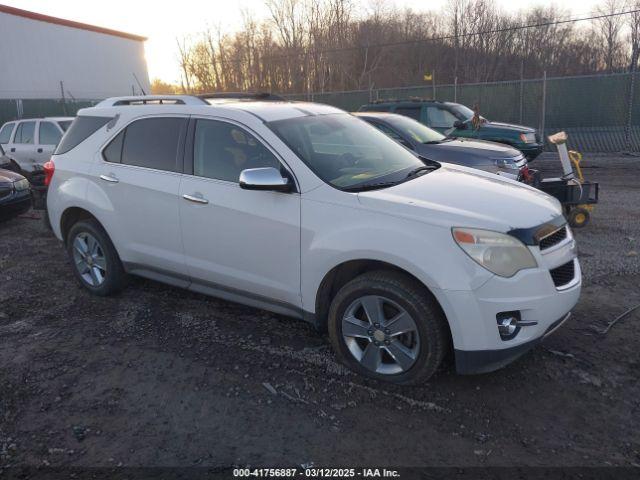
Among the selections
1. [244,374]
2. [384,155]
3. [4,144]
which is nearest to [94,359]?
[244,374]

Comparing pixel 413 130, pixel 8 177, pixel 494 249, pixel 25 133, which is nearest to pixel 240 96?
pixel 494 249

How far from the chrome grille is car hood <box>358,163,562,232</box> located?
100 millimetres

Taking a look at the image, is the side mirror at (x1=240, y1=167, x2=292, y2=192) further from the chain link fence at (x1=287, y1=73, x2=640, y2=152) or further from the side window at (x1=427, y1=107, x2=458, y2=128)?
the chain link fence at (x1=287, y1=73, x2=640, y2=152)

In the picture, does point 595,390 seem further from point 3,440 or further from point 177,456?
point 3,440

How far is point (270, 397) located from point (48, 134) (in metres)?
11.7

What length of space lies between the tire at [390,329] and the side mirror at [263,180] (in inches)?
32.3

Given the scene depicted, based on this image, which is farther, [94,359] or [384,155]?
[384,155]

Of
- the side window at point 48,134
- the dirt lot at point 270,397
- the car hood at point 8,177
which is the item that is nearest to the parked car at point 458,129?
the dirt lot at point 270,397

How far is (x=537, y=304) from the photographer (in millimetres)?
3045

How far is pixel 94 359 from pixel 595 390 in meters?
3.50

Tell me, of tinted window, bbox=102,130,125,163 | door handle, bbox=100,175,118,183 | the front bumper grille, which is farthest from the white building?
the front bumper grille

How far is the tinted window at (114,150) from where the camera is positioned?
15.4ft

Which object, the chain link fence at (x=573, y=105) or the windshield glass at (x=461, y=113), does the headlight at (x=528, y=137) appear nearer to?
the windshield glass at (x=461, y=113)

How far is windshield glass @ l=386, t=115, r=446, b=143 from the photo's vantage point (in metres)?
8.34
